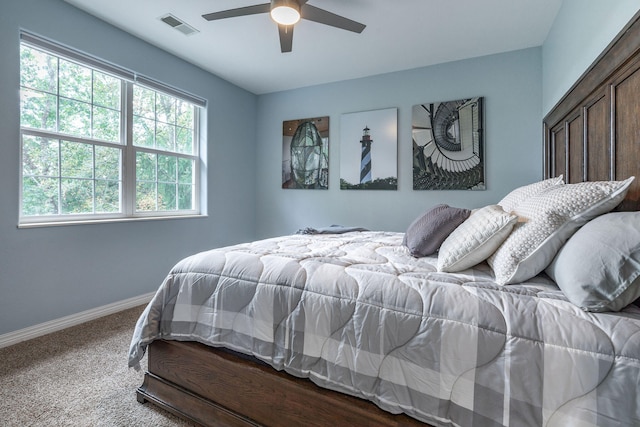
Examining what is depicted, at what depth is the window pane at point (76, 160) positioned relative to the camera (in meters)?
2.56

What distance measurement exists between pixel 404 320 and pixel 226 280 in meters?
0.84

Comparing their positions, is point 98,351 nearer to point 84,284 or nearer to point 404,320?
point 84,284

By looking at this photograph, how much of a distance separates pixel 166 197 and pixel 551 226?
11.5ft

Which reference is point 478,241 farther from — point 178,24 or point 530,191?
point 178,24

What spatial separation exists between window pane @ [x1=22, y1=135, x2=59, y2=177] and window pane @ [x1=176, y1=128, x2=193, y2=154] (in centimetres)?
121

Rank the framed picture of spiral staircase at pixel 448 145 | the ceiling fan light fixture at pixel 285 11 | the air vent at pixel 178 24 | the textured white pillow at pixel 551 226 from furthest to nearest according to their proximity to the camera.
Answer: the framed picture of spiral staircase at pixel 448 145 → the air vent at pixel 178 24 → the ceiling fan light fixture at pixel 285 11 → the textured white pillow at pixel 551 226

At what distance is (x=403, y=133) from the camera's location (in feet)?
11.9

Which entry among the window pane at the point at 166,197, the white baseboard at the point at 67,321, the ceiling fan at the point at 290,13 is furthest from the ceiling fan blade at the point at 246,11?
the white baseboard at the point at 67,321

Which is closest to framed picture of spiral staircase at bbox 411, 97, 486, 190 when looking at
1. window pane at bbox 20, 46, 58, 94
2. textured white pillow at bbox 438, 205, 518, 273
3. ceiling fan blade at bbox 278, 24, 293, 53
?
ceiling fan blade at bbox 278, 24, 293, 53

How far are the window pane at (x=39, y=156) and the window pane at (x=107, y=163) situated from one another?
318 millimetres

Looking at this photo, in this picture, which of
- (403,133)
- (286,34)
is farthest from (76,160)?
(403,133)

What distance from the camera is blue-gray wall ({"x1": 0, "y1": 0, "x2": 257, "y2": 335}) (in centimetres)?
220

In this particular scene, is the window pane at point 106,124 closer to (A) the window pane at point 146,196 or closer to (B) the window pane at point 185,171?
(A) the window pane at point 146,196

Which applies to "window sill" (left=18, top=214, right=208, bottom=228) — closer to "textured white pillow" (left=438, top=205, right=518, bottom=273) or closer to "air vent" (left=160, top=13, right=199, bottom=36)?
"air vent" (left=160, top=13, right=199, bottom=36)
